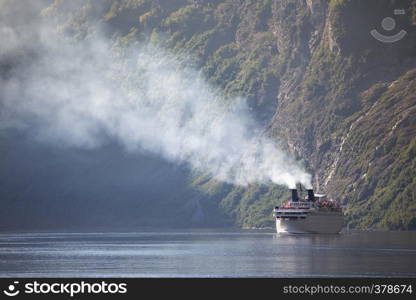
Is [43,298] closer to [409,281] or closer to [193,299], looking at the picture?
[193,299]

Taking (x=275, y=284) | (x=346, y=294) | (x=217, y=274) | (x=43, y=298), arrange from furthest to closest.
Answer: (x=217, y=274)
(x=275, y=284)
(x=346, y=294)
(x=43, y=298)

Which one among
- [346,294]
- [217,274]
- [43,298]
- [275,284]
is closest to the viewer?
[43,298]

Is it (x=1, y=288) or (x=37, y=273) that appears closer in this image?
(x=1, y=288)

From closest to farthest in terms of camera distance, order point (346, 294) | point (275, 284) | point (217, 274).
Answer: point (346, 294), point (275, 284), point (217, 274)

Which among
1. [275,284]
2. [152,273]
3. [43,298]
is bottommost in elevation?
[43,298]

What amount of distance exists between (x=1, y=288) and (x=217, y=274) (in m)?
45.3

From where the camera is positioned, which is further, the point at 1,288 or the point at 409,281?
the point at 409,281

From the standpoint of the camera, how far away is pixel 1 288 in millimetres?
158875

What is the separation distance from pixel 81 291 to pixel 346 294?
1401 inches

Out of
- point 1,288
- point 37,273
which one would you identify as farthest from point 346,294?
point 37,273

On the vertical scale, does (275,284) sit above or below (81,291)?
above

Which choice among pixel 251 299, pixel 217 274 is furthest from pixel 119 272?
pixel 251 299

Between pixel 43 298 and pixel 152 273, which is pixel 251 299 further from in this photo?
pixel 152 273

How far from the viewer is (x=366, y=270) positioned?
19650 centimetres
